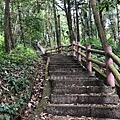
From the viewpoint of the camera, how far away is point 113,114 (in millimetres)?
4430

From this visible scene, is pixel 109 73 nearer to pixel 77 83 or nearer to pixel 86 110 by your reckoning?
pixel 77 83

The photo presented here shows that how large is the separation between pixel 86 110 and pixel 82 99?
0.42m

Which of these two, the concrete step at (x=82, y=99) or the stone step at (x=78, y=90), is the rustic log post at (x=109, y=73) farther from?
the concrete step at (x=82, y=99)

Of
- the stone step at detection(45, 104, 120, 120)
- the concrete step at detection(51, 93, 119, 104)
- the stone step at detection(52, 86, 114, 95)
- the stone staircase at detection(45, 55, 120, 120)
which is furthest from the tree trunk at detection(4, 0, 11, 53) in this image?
the stone step at detection(45, 104, 120, 120)

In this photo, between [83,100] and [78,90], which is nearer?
[83,100]

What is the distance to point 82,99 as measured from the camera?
495 centimetres

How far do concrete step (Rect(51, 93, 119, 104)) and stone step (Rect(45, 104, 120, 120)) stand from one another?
170 millimetres

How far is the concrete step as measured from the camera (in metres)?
4.87

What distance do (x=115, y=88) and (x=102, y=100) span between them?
0.65 m

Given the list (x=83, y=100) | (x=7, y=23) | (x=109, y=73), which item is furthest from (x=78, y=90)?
(x=7, y=23)

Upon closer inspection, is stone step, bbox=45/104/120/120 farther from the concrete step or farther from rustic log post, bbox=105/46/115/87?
rustic log post, bbox=105/46/115/87

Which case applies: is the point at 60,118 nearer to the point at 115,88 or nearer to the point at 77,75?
the point at 115,88

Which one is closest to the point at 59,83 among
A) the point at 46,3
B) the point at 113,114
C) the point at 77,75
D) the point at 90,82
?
the point at 90,82

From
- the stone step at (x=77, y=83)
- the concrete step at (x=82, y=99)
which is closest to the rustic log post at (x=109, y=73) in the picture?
the stone step at (x=77, y=83)
